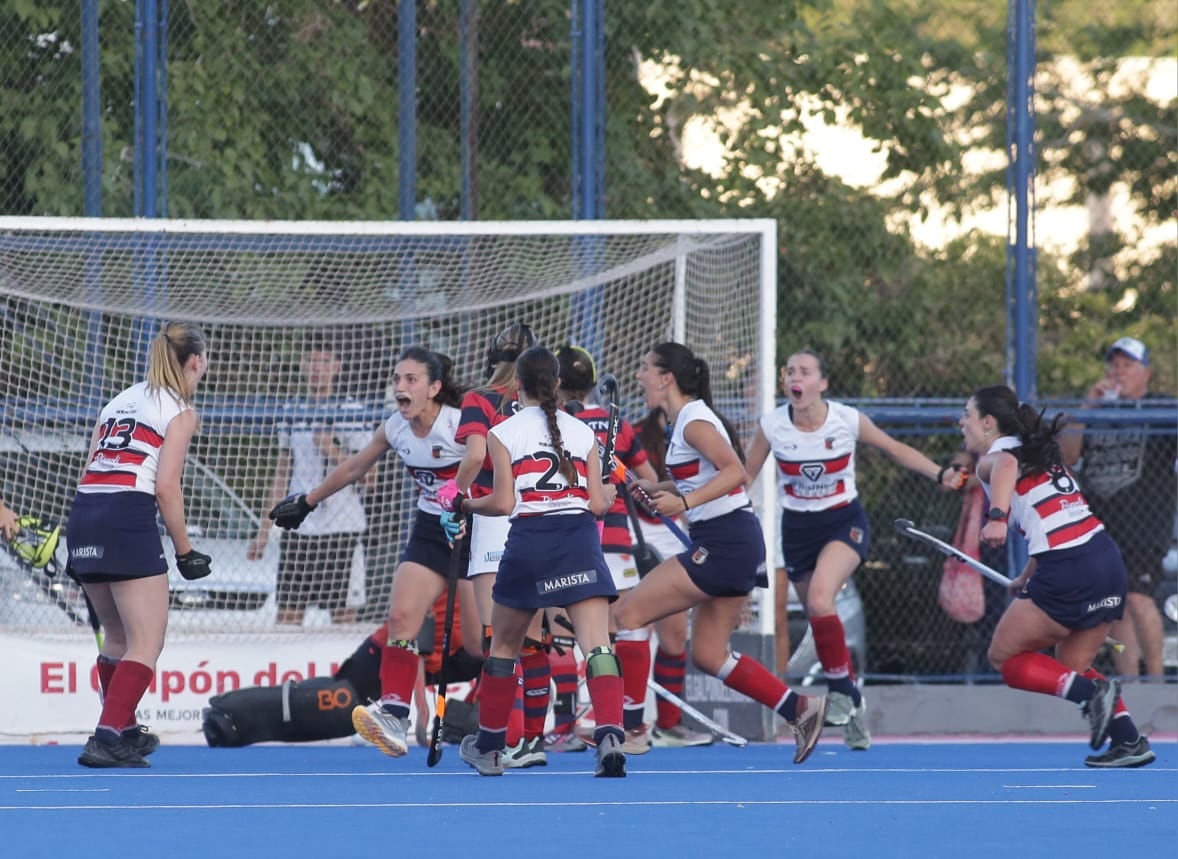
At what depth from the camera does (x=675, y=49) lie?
12.1m

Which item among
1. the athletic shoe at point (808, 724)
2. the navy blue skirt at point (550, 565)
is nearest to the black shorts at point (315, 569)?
the athletic shoe at point (808, 724)

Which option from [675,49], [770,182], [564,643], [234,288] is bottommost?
[564,643]

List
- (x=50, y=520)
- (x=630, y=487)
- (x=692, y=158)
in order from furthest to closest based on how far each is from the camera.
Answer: (x=692, y=158) < (x=50, y=520) < (x=630, y=487)

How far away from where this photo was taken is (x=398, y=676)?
27.1ft

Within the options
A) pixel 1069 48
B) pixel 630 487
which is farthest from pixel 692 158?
pixel 630 487

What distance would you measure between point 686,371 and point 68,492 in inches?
141

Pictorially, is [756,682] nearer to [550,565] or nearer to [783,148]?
[550,565]

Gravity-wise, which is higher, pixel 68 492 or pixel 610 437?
pixel 610 437

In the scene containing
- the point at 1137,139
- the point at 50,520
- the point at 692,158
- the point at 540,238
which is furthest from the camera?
the point at 1137,139

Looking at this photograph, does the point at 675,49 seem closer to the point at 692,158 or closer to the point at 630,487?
the point at 692,158

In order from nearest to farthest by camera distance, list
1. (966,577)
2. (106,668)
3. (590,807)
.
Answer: (590,807), (106,668), (966,577)

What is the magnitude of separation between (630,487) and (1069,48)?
5.60 metres

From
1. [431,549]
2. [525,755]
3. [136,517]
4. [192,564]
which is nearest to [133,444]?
[136,517]

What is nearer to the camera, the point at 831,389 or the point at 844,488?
the point at 844,488
